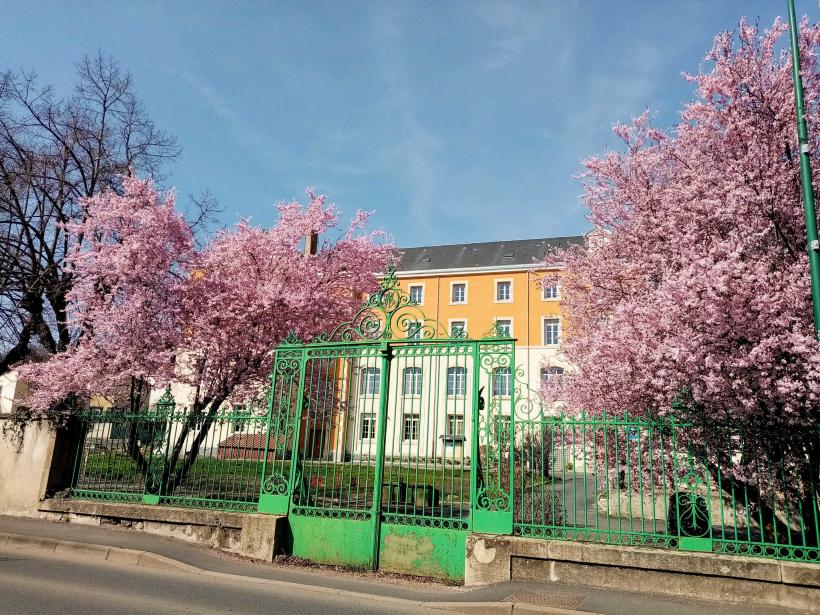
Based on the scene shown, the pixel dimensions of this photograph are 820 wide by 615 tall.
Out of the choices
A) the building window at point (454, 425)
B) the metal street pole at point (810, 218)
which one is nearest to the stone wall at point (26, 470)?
the building window at point (454, 425)

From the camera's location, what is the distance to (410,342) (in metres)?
9.10

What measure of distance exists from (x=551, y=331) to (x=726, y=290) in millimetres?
31857

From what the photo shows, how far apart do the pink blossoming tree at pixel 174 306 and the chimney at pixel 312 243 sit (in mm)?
525

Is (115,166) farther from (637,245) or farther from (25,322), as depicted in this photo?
(637,245)

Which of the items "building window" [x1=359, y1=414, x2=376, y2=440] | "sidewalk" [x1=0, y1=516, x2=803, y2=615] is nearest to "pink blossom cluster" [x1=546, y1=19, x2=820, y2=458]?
"sidewalk" [x1=0, y1=516, x2=803, y2=615]

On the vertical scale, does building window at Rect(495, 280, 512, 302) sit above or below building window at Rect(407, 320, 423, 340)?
above

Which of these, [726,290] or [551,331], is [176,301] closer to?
[726,290]

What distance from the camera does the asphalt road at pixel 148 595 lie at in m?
6.40

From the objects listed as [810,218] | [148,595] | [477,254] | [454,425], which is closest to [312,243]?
[454,425]

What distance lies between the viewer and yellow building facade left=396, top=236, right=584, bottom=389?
3866 centimetres

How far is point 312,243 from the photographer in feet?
51.3

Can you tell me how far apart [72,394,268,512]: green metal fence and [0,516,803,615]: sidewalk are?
76cm

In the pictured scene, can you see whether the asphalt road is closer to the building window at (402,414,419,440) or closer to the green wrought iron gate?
the green wrought iron gate

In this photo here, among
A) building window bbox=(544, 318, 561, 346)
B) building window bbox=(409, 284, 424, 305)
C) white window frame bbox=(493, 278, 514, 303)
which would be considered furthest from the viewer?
building window bbox=(409, 284, 424, 305)
